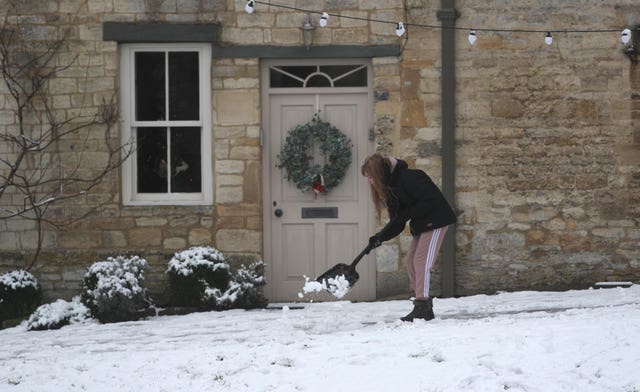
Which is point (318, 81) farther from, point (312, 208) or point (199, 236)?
point (199, 236)

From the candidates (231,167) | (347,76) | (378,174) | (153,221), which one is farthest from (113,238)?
(378,174)

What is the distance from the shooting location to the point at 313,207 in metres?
11.1

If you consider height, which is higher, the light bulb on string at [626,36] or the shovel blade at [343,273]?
the light bulb on string at [626,36]

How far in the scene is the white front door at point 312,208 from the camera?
11094 mm

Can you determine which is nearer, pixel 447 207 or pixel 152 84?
pixel 447 207

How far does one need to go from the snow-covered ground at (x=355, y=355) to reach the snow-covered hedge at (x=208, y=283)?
105 cm

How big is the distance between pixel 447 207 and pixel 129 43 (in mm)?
4638

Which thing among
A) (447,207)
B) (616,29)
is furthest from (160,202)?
(616,29)

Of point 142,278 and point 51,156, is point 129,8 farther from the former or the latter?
point 142,278

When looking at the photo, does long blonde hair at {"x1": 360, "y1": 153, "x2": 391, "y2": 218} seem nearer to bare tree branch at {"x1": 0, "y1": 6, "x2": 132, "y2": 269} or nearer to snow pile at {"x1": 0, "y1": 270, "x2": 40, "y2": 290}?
bare tree branch at {"x1": 0, "y1": 6, "x2": 132, "y2": 269}

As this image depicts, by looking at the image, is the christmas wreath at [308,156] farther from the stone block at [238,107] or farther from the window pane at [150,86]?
the window pane at [150,86]

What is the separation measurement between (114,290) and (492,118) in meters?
4.63

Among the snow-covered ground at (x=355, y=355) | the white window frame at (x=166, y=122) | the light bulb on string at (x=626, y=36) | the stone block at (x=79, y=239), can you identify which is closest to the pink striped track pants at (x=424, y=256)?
the snow-covered ground at (x=355, y=355)

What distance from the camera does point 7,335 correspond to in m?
9.51
